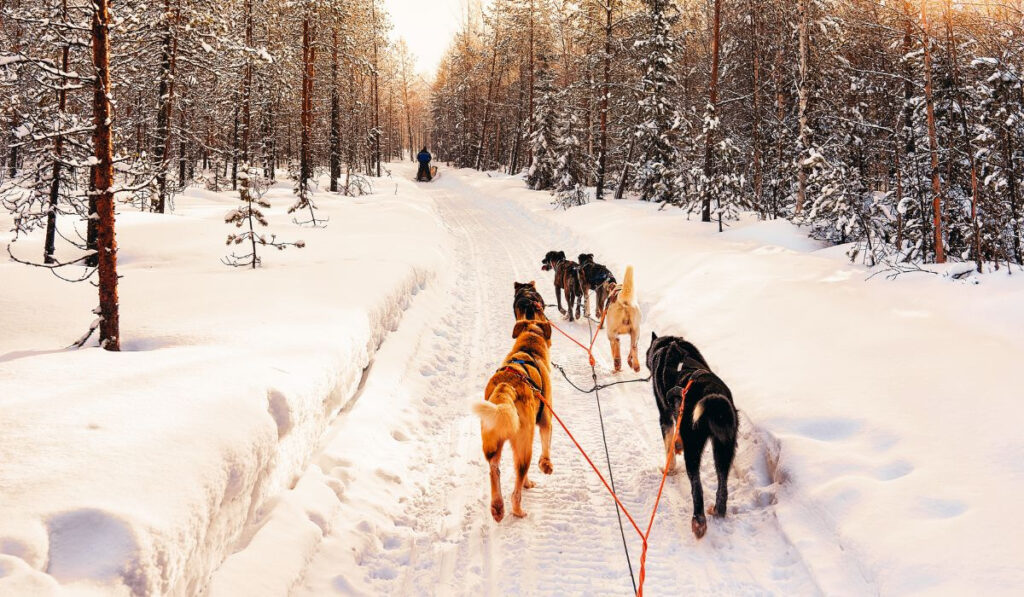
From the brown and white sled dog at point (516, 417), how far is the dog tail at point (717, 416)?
1.23m

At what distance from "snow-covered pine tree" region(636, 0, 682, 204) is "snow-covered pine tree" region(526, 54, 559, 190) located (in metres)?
7.35

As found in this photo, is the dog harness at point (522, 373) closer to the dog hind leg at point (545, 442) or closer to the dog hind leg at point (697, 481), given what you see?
the dog hind leg at point (545, 442)

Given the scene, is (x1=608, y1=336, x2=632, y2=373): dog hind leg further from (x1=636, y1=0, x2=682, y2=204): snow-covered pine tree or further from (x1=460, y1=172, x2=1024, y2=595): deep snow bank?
(x1=636, y1=0, x2=682, y2=204): snow-covered pine tree

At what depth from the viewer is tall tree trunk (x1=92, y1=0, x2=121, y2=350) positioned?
15.5 feet

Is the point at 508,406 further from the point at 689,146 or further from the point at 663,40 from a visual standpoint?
the point at 689,146

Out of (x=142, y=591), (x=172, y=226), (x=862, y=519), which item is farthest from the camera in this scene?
(x=172, y=226)

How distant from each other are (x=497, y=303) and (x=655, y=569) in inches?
260

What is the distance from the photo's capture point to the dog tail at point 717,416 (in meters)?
3.50

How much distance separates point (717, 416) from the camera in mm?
3506

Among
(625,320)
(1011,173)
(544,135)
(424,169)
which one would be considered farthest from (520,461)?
(424,169)

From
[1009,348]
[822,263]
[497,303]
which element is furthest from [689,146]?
[1009,348]

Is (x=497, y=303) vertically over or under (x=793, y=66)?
under

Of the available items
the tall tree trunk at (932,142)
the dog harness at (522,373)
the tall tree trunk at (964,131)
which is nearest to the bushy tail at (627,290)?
the dog harness at (522,373)

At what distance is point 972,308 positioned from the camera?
22.0 ft
